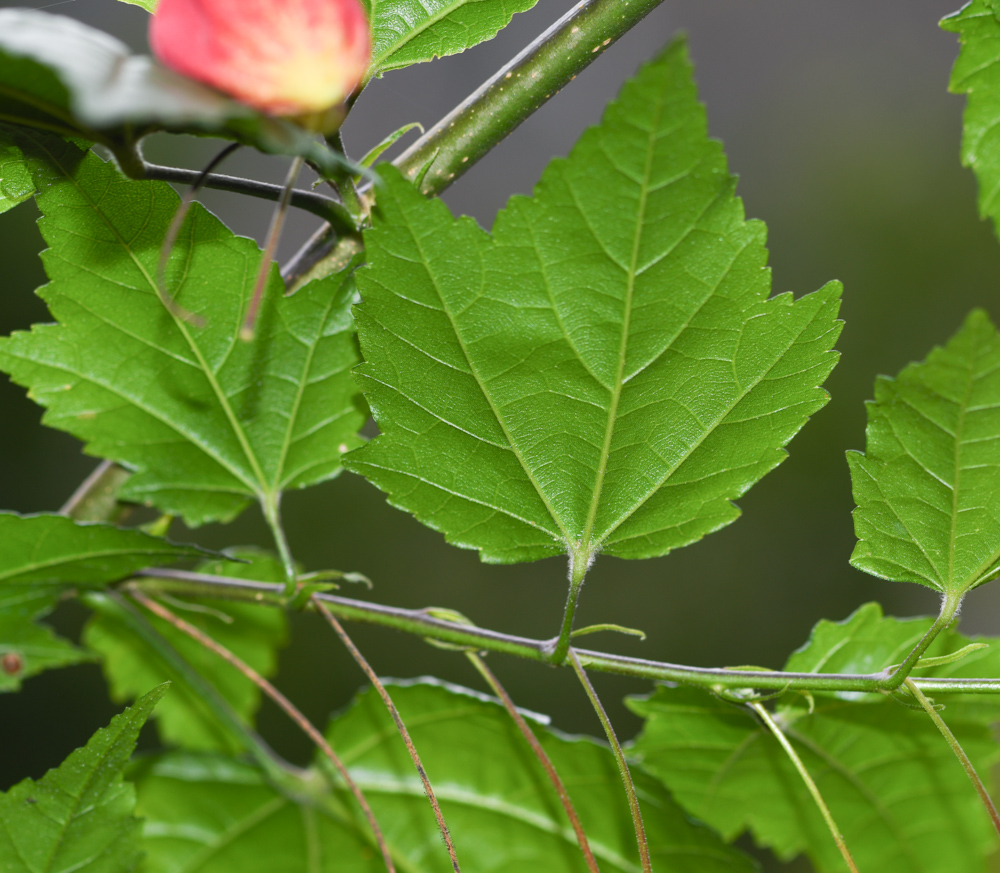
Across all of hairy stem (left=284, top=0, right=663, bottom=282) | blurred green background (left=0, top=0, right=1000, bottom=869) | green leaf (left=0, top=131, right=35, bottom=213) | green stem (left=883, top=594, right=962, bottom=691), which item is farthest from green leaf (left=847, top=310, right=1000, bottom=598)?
blurred green background (left=0, top=0, right=1000, bottom=869)

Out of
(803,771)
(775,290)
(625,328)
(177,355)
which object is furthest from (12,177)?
(775,290)

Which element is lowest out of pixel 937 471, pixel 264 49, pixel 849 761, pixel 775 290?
pixel 849 761

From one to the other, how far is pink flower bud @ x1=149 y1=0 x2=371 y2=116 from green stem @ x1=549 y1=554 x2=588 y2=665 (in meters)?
0.15

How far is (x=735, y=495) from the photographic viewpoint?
0.24 metres

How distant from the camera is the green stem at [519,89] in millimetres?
237

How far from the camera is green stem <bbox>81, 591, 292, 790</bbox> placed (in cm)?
36

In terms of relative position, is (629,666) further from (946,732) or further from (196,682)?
(196,682)

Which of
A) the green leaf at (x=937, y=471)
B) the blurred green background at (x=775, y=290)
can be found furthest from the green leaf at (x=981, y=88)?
the blurred green background at (x=775, y=290)

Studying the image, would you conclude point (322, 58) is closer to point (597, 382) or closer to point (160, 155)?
point (597, 382)

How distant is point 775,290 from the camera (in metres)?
1.29

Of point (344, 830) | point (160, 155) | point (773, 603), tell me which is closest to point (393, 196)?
point (344, 830)

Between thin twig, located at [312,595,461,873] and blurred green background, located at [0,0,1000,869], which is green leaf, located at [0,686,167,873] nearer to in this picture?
thin twig, located at [312,595,461,873]

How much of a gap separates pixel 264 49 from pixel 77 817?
22cm

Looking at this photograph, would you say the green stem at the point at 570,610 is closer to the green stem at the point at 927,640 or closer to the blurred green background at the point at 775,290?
the green stem at the point at 927,640
